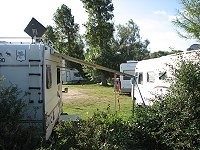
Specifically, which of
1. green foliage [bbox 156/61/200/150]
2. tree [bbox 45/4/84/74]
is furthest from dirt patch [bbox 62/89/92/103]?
tree [bbox 45/4/84/74]

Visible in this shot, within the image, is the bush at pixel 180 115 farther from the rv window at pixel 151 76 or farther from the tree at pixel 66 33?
the tree at pixel 66 33

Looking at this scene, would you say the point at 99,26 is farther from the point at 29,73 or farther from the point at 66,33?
the point at 29,73

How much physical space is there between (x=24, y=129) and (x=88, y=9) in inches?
1406

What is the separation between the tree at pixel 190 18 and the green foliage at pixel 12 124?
16062mm

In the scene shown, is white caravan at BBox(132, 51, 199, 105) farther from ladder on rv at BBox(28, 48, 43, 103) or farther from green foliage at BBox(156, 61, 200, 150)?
ladder on rv at BBox(28, 48, 43, 103)

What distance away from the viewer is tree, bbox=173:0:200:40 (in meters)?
21.6

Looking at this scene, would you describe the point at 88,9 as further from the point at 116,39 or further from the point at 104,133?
the point at 104,133

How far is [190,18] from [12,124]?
17.6 metres

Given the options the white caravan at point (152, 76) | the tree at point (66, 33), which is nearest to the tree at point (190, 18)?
the white caravan at point (152, 76)

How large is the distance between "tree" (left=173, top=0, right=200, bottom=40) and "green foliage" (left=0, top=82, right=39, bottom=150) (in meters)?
16.1

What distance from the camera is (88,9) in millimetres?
42094

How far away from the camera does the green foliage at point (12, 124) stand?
7.23 meters

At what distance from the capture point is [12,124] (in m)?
7.39

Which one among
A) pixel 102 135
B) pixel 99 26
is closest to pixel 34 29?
pixel 102 135
